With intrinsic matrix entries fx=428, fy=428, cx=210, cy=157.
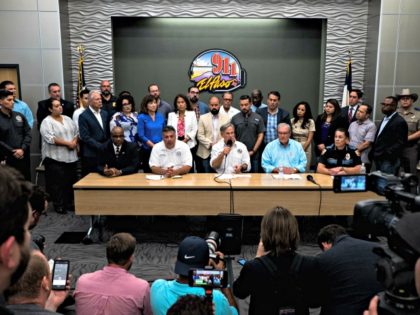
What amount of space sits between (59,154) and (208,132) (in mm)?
2062

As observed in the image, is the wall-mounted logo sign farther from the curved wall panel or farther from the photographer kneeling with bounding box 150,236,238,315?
the photographer kneeling with bounding box 150,236,238,315

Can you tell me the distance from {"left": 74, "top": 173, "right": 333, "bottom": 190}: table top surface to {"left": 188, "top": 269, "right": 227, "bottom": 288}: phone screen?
2802 millimetres

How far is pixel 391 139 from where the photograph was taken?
5.89 m

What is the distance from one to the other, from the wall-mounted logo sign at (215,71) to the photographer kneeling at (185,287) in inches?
239

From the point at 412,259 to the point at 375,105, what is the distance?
6.53m

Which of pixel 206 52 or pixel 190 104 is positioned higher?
pixel 206 52

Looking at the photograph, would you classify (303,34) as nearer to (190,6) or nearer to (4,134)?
(190,6)

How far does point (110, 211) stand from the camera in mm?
4578

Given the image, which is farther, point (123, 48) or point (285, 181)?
point (123, 48)

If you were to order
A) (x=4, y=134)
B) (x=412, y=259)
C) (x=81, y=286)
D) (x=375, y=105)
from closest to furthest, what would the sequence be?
1. (x=412, y=259)
2. (x=81, y=286)
3. (x=4, y=134)
4. (x=375, y=105)

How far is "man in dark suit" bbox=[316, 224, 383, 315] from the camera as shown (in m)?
2.20

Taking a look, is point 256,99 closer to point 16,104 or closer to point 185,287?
point 16,104

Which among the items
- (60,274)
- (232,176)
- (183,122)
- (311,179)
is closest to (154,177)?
(232,176)

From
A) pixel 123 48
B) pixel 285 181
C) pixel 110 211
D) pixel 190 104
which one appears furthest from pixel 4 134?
pixel 285 181
